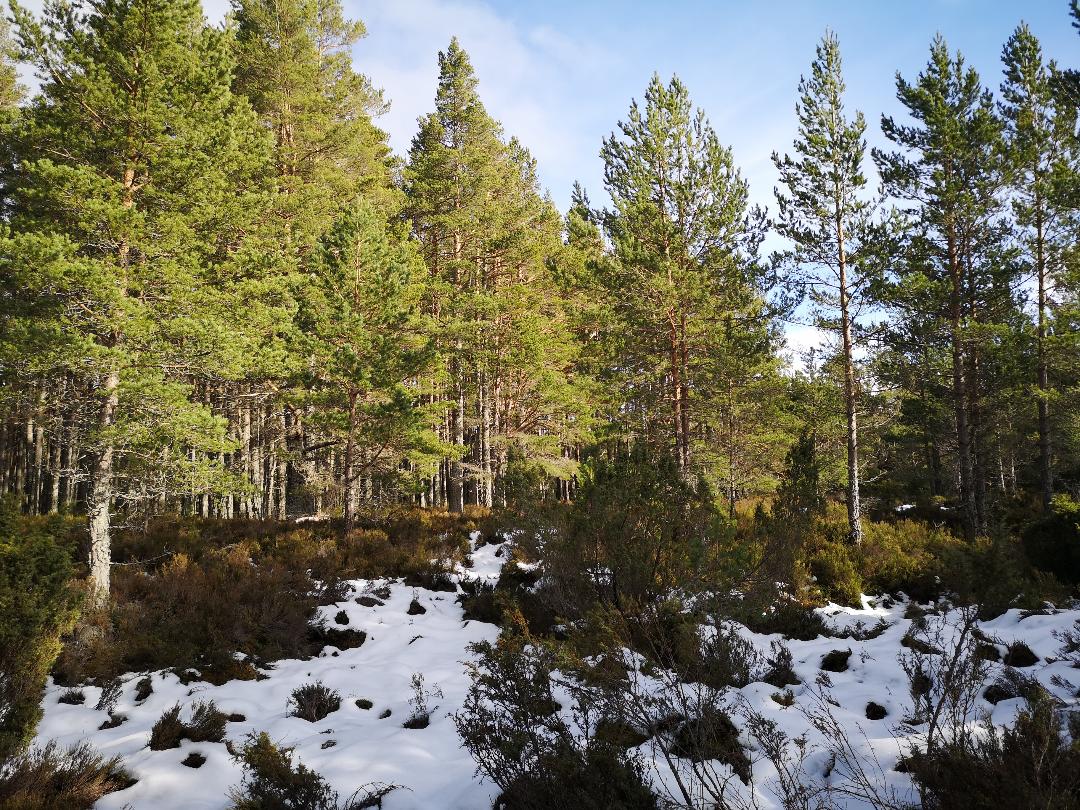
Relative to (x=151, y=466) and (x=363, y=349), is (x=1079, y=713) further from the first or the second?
(x=363, y=349)

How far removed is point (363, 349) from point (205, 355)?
414cm

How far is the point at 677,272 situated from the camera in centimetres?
1369

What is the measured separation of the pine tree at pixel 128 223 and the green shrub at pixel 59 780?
4752 mm

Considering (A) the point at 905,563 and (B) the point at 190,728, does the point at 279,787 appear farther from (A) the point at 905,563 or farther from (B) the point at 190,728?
(A) the point at 905,563

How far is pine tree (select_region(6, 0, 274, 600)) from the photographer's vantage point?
312 inches

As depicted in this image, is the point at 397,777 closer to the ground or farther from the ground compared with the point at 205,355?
closer to the ground

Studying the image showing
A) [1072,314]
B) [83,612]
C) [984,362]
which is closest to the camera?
[83,612]

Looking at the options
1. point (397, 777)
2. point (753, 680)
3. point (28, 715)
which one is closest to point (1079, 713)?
point (753, 680)

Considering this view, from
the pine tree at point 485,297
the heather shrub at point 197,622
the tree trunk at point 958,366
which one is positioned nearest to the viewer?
the heather shrub at point 197,622

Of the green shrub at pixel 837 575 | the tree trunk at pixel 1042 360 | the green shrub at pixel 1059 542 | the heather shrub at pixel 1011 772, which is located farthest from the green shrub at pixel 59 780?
the tree trunk at pixel 1042 360

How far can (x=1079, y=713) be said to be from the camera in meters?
3.97

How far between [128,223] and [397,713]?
27.4ft

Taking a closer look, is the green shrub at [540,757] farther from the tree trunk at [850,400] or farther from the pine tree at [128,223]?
the tree trunk at [850,400]

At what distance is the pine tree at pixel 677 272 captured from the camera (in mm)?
13758
